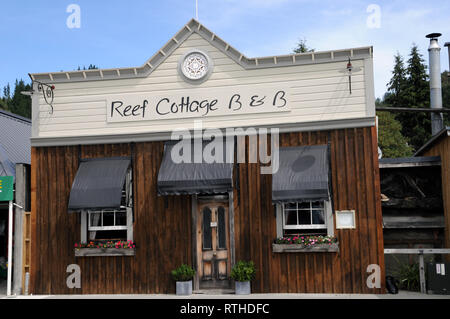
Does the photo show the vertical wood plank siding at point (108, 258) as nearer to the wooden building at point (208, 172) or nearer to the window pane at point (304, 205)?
the wooden building at point (208, 172)

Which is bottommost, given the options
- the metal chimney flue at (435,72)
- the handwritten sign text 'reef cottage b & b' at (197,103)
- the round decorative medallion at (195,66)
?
the handwritten sign text 'reef cottage b & b' at (197,103)

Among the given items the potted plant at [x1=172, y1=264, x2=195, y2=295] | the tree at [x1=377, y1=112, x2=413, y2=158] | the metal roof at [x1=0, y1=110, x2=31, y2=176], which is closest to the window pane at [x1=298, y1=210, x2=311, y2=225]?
the potted plant at [x1=172, y1=264, x2=195, y2=295]

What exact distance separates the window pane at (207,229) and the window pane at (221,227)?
23 cm

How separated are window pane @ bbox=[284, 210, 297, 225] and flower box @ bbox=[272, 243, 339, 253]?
63 centimetres

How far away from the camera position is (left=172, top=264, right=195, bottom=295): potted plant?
41.5ft

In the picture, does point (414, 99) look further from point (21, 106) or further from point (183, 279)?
point (21, 106)

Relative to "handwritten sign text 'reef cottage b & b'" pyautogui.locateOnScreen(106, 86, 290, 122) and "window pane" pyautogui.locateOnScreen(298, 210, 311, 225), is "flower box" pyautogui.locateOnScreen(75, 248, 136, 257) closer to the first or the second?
"handwritten sign text 'reef cottage b & b'" pyautogui.locateOnScreen(106, 86, 290, 122)

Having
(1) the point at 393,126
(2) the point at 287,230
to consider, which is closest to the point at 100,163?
(2) the point at 287,230

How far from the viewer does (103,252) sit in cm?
1330

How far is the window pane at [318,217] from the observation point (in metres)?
12.7

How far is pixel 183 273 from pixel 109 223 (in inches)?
99.4

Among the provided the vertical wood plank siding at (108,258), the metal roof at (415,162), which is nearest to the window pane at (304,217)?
the vertical wood plank siding at (108,258)

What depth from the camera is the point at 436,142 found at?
47.8 ft
